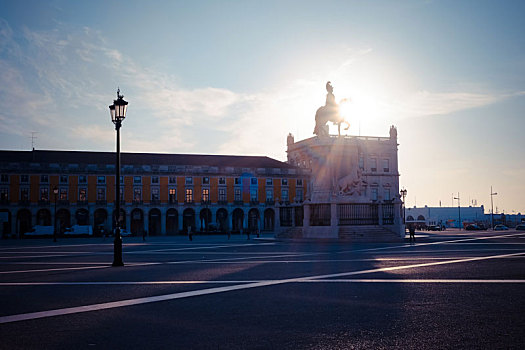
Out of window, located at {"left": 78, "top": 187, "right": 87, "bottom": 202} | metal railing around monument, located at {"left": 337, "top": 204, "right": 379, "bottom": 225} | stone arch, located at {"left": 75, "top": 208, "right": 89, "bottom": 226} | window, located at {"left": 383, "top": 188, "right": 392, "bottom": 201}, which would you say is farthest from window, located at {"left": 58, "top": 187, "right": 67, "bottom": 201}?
window, located at {"left": 383, "top": 188, "right": 392, "bottom": 201}

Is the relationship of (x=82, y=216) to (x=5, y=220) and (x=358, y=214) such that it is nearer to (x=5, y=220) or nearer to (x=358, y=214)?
(x=5, y=220)

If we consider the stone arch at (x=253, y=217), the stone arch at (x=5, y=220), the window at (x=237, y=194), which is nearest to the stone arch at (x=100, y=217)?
the stone arch at (x=5, y=220)

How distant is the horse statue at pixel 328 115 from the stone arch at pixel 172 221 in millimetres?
41306

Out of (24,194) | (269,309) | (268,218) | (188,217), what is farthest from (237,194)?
(269,309)

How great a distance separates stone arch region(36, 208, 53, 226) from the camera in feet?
210

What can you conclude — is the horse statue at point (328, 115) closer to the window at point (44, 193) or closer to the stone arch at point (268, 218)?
the stone arch at point (268, 218)

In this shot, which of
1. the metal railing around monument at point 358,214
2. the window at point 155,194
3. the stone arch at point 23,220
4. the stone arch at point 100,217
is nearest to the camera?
the metal railing around monument at point 358,214

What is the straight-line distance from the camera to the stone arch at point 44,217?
6406cm

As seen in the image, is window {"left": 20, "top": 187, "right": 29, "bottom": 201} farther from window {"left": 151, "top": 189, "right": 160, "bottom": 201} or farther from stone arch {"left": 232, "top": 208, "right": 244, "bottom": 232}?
stone arch {"left": 232, "top": 208, "right": 244, "bottom": 232}

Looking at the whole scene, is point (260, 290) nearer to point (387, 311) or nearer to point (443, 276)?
point (387, 311)

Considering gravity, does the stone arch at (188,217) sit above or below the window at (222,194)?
below

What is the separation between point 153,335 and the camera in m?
5.80

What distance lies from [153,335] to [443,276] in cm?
712

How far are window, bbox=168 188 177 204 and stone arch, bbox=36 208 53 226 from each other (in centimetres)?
1468
